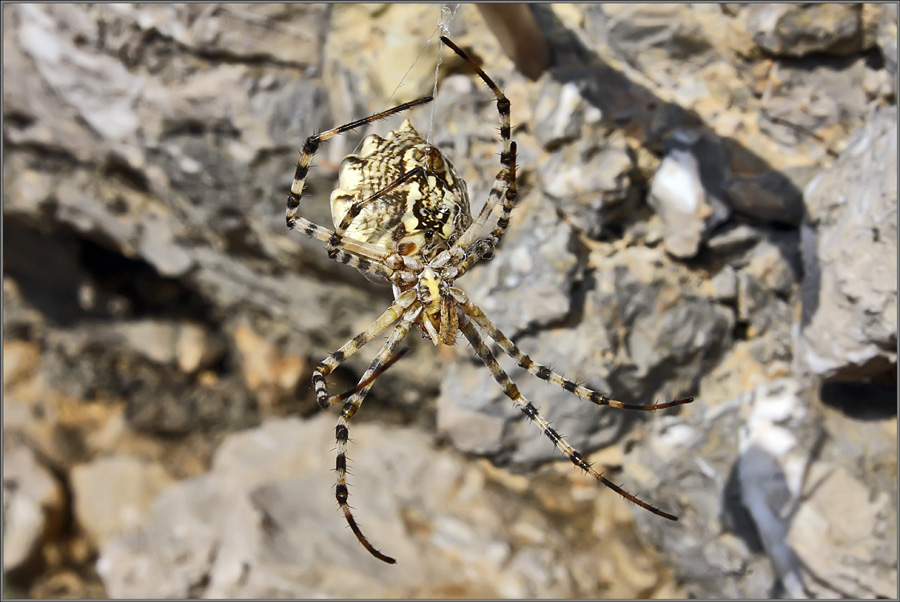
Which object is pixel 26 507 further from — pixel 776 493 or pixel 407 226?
pixel 776 493

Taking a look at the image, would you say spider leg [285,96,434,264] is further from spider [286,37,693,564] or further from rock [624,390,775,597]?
rock [624,390,775,597]

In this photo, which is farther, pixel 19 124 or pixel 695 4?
pixel 19 124

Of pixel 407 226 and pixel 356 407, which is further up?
pixel 407 226

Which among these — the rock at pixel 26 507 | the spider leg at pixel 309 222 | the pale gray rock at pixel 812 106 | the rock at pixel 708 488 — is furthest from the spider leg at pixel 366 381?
the rock at pixel 26 507

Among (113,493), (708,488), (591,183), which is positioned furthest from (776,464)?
(113,493)

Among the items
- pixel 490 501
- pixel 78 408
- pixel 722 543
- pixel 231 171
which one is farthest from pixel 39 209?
pixel 722 543

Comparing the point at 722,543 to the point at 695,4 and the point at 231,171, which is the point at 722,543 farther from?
the point at 231,171

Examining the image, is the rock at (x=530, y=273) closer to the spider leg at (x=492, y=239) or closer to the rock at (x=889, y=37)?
the spider leg at (x=492, y=239)
